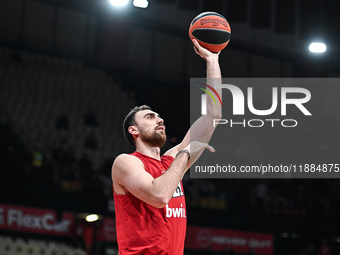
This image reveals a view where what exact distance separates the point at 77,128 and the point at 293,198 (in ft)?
22.6

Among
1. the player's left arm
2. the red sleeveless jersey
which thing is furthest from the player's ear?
the player's left arm

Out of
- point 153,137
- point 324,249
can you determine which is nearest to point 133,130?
point 153,137

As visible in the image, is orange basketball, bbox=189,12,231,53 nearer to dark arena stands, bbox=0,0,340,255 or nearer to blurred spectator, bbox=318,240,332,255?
dark arena stands, bbox=0,0,340,255

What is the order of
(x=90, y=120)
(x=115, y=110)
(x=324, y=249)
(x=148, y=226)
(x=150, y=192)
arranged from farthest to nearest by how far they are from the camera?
1. (x=115, y=110)
2. (x=90, y=120)
3. (x=324, y=249)
4. (x=148, y=226)
5. (x=150, y=192)

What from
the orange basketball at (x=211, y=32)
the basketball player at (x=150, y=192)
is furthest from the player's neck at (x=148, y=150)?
the orange basketball at (x=211, y=32)

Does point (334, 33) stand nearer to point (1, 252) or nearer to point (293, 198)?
point (293, 198)

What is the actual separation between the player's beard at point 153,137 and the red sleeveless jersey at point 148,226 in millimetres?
214

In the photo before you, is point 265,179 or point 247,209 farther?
point 265,179

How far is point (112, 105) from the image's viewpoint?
16969 millimetres

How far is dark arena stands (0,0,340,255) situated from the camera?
11.9m

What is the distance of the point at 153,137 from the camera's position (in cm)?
370

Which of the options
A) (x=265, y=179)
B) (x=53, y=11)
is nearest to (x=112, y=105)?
(x=53, y=11)

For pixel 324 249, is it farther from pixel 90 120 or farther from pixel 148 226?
pixel 148 226

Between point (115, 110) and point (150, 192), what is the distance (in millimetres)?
13837
